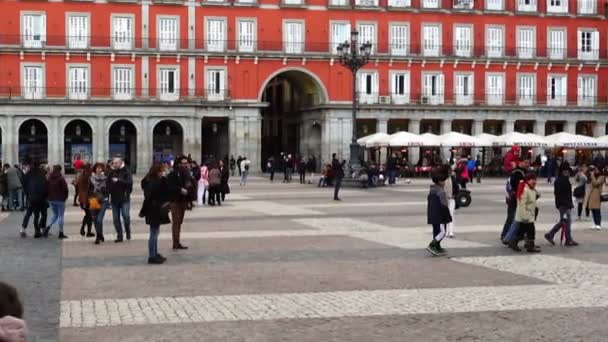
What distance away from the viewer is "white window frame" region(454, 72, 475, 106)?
60156 mm

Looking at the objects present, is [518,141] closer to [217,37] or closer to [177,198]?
[217,37]

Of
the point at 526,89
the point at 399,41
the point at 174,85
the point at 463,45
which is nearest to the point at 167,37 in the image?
the point at 174,85

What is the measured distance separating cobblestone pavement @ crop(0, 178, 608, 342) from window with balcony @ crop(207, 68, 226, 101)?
36902 millimetres

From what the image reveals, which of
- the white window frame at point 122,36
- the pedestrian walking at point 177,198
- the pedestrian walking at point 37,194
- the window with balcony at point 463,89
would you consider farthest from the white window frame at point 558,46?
the pedestrian walking at point 177,198

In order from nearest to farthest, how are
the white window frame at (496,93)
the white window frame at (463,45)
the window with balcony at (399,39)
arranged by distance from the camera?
the window with balcony at (399,39) < the white window frame at (463,45) < the white window frame at (496,93)

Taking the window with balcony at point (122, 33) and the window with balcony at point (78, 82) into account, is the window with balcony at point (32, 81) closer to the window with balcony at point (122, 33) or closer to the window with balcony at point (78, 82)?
the window with balcony at point (78, 82)

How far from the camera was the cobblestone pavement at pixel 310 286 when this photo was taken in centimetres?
877

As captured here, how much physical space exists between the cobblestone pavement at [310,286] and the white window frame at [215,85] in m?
36.9

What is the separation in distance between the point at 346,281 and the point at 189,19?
46.3m

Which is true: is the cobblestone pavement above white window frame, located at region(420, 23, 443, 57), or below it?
below

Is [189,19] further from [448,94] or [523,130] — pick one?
[523,130]

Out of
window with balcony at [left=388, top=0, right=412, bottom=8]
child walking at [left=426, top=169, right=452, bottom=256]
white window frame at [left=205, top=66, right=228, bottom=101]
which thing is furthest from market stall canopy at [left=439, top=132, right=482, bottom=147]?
child walking at [left=426, top=169, right=452, bottom=256]

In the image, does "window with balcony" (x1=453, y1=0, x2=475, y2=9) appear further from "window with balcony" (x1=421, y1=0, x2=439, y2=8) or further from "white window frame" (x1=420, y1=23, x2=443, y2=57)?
"white window frame" (x1=420, y1=23, x2=443, y2=57)

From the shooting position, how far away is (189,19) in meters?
56.1
